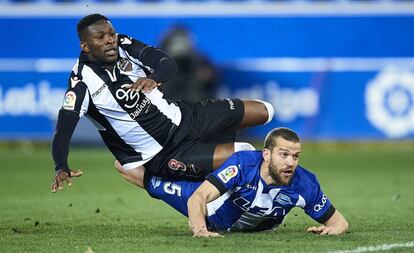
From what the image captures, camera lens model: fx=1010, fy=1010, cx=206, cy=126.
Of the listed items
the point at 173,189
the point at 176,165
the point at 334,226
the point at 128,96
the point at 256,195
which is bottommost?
the point at 334,226

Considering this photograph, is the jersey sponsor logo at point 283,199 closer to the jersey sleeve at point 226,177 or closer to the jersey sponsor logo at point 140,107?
the jersey sleeve at point 226,177

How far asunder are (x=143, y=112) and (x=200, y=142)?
24.4 inches

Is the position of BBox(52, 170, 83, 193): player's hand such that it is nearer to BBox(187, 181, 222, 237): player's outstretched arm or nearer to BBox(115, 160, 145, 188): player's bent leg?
BBox(187, 181, 222, 237): player's outstretched arm

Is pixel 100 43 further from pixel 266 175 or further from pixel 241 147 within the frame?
pixel 266 175

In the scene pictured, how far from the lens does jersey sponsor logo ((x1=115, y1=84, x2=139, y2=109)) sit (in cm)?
894

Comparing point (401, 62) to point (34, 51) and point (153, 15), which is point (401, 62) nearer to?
point (153, 15)

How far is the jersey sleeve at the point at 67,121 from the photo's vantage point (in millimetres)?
8484

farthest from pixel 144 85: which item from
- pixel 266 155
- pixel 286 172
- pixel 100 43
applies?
pixel 286 172

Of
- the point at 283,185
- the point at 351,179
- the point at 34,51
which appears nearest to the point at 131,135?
the point at 283,185

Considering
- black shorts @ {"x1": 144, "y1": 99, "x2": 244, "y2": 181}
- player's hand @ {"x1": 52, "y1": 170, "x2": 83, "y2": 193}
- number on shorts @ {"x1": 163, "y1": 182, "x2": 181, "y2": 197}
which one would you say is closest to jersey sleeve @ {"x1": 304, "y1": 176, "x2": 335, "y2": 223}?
black shorts @ {"x1": 144, "y1": 99, "x2": 244, "y2": 181}

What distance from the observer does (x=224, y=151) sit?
9203mm

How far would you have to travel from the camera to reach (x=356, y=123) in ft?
59.6

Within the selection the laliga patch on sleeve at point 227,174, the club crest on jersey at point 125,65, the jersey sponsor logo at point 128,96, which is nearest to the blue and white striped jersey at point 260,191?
the laliga patch on sleeve at point 227,174

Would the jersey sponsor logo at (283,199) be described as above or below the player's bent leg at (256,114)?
below
